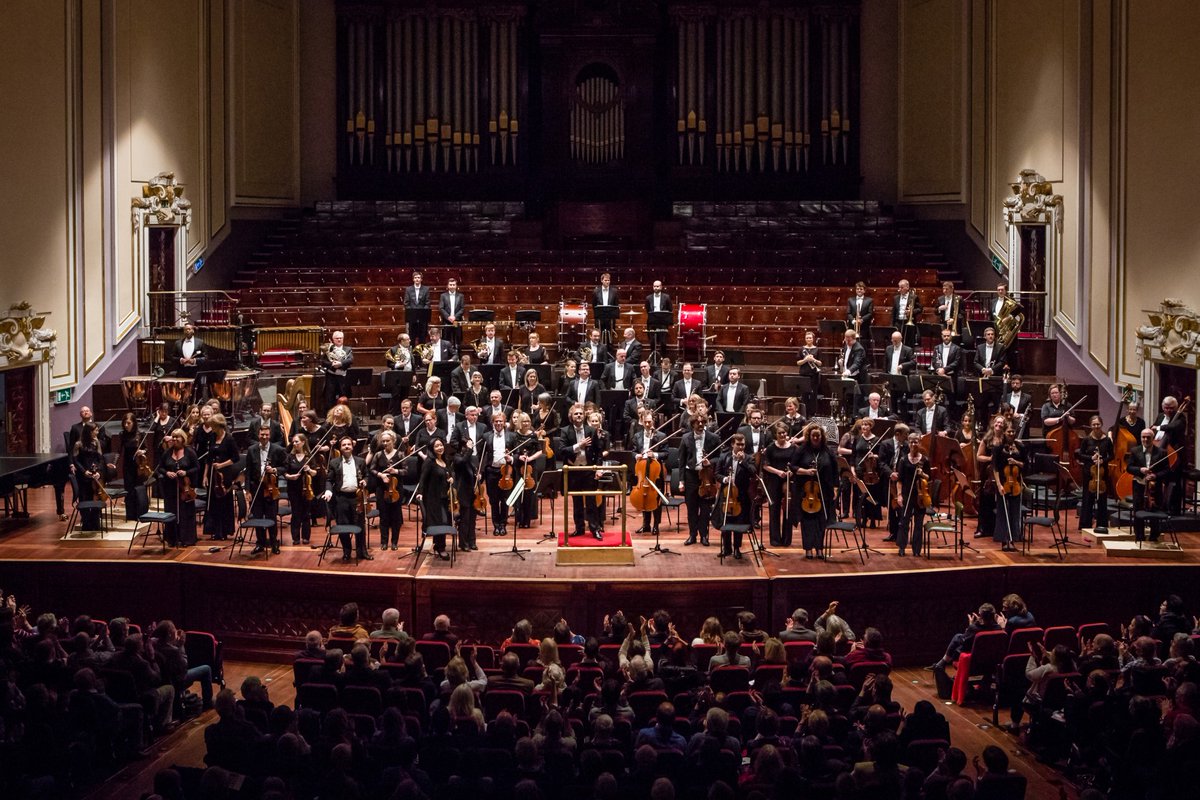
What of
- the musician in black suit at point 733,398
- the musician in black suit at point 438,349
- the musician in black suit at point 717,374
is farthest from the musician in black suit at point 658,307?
the musician in black suit at point 438,349

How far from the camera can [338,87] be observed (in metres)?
22.3

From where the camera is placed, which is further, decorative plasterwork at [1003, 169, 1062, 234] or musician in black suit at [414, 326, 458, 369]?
decorative plasterwork at [1003, 169, 1062, 234]

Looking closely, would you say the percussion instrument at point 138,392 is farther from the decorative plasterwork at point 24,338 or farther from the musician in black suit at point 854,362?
the musician in black suit at point 854,362

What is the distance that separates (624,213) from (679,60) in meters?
2.80

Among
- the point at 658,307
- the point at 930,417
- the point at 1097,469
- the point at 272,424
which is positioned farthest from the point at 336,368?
the point at 1097,469

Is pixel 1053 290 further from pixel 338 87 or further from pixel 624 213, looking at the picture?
pixel 338 87

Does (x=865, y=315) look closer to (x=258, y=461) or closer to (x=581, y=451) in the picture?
(x=581, y=451)

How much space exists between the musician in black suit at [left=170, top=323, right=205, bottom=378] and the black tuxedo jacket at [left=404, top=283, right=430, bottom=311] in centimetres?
243

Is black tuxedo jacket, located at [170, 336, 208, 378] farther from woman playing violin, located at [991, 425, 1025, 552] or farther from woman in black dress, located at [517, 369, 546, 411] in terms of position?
woman playing violin, located at [991, 425, 1025, 552]

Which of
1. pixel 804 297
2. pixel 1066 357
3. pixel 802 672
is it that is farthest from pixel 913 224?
pixel 802 672

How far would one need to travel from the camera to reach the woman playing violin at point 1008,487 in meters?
12.2

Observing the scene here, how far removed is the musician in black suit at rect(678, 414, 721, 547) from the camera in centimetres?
1249

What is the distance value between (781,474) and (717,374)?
2758 mm

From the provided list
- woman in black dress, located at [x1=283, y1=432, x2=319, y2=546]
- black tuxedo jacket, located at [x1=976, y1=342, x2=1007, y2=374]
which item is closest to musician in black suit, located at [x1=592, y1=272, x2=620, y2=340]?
black tuxedo jacket, located at [x1=976, y1=342, x2=1007, y2=374]
